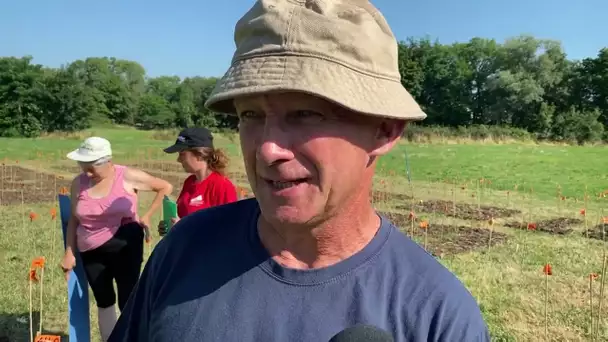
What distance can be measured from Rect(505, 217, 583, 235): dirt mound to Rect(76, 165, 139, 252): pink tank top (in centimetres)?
760

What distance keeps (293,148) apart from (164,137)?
38.8 m

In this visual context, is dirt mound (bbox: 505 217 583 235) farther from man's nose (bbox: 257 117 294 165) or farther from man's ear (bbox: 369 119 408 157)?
man's nose (bbox: 257 117 294 165)

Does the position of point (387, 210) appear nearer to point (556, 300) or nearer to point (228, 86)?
point (556, 300)

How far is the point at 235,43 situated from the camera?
1308 millimetres

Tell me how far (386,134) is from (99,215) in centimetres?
364

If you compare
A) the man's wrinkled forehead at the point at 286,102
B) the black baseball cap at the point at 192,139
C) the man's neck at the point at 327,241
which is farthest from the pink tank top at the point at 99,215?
the man's wrinkled forehead at the point at 286,102

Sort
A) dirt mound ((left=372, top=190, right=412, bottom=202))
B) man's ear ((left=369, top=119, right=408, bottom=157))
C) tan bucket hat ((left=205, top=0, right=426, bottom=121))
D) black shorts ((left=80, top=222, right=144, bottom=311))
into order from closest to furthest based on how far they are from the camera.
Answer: tan bucket hat ((left=205, top=0, right=426, bottom=121)) < man's ear ((left=369, top=119, right=408, bottom=157)) < black shorts ((left=80, top=222, right=144, bottom=311)) < dirt mound ((left=372, top=190, right=412, bottom=202))

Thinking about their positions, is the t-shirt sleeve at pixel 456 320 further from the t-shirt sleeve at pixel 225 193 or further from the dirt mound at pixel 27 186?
the dirt mound at pixel 27 186

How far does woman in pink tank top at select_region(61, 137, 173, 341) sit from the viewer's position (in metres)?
4.43

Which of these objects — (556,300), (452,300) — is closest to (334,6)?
(452,300)

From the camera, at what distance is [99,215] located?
4438mm

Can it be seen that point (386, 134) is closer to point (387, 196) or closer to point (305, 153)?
point (305, 153)

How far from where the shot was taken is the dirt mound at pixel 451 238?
8514mm

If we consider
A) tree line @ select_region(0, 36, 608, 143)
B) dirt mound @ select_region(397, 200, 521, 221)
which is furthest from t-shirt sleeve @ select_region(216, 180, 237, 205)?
tree line @ select_region(0, 36, 608, 143)
